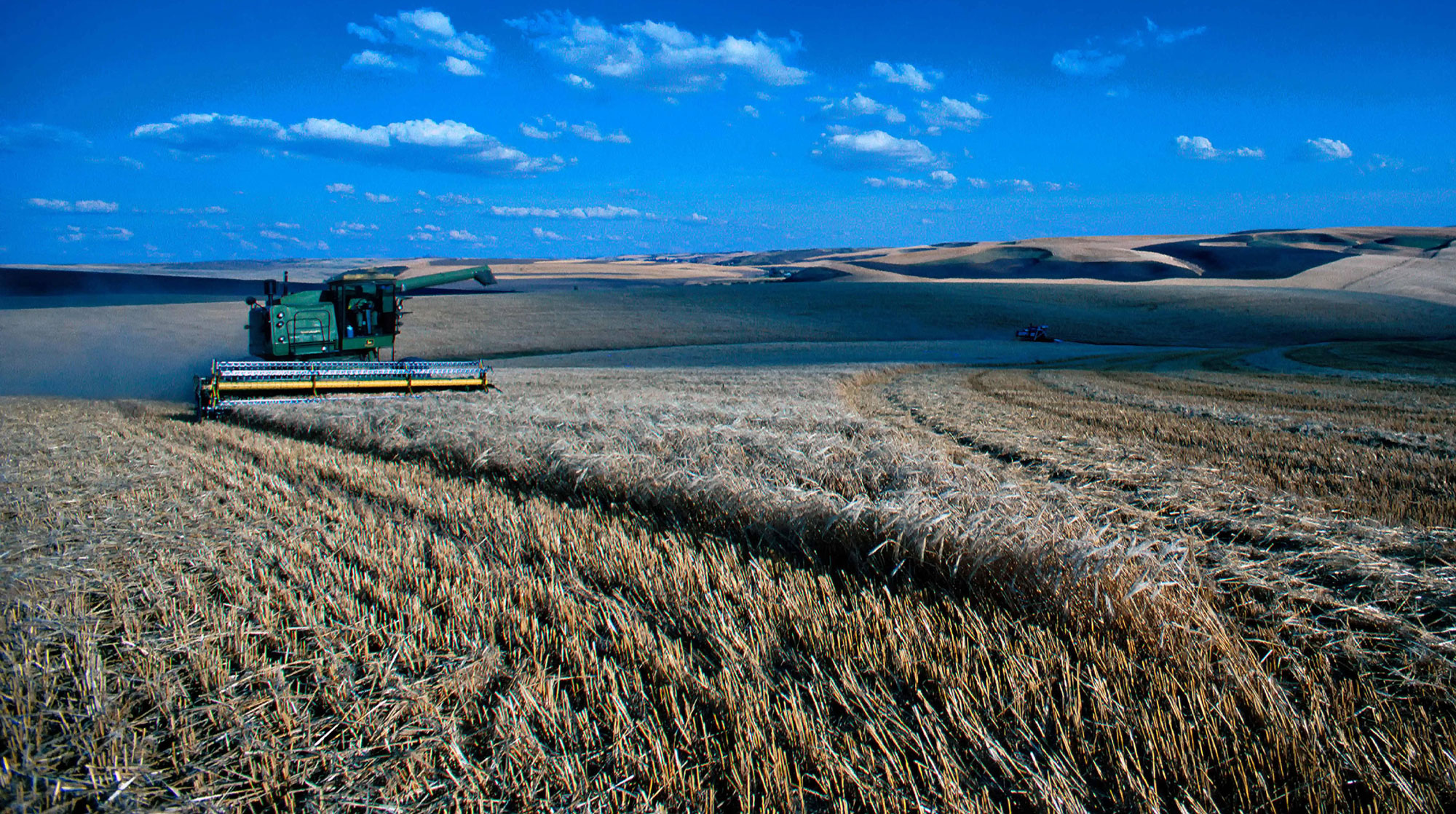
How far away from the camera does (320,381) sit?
13.7 metres

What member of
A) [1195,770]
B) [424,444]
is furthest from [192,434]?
[1195,770]

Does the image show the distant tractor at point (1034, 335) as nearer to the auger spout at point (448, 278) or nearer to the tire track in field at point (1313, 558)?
the auger spout at point (448, 278)

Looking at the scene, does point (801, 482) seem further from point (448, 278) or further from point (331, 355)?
point (448, 278)

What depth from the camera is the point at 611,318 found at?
45.8 meters

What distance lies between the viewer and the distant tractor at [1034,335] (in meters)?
42.3

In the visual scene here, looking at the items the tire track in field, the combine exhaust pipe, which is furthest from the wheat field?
the combine exhaust pipe

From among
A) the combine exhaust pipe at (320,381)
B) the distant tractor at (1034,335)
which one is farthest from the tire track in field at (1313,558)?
the distant tractor at (1034,335)

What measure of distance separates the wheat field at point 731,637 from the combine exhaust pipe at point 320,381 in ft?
18.7

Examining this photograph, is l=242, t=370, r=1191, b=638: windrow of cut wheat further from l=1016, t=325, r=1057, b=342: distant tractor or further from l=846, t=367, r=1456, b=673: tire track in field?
l=1016, t=325, r=1057, b=342: distant tractor

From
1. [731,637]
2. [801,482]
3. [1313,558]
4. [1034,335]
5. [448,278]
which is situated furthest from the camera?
[1034,335]

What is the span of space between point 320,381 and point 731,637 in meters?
12.8

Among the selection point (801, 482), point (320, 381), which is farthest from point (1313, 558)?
point (320, 381)

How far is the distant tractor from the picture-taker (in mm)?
42344

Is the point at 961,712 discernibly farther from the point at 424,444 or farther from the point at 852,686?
the point at 424,444
